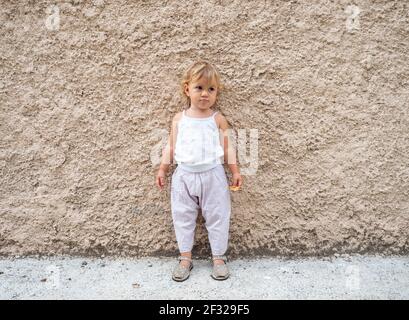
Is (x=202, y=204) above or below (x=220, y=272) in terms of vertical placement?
above

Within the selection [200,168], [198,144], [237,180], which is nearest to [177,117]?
[198,144]

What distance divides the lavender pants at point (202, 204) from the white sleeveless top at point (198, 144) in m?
0.06

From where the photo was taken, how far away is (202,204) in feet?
6.82

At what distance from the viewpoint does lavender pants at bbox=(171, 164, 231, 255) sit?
6.68ft

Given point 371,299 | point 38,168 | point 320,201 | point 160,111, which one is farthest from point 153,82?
point 371,299

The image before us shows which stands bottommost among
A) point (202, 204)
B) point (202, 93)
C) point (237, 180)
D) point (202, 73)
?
point (202, 204)

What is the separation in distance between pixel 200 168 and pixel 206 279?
0.60 meters

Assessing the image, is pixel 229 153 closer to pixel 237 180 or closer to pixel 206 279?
pixel 237 180

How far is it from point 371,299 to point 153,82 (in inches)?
62.2

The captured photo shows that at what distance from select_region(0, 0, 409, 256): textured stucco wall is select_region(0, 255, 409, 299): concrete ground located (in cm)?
9

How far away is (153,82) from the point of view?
Result: 2.09 metres

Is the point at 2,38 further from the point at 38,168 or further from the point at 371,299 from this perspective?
the point at 371,299

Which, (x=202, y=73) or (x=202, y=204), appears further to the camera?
(x=202, y=204)

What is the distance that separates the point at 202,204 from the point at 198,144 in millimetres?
340
